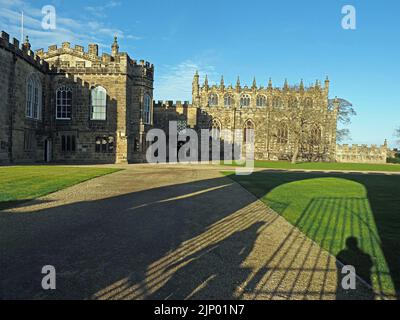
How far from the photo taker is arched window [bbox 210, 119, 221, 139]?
5011 centimetres

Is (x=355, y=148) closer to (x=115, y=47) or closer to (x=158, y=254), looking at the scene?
(x=115, y=47)

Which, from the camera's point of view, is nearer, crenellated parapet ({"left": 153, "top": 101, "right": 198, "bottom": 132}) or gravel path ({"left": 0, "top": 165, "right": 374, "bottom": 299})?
gravel path ({"left": 0, "top": 165, "right": 374, "bottom": 299})

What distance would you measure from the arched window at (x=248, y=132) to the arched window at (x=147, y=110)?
2115 centimetres

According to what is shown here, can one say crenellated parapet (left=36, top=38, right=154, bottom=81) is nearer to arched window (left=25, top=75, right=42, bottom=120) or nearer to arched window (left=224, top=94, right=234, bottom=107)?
arched window (left=25, top=75, right=42, bottom=120)

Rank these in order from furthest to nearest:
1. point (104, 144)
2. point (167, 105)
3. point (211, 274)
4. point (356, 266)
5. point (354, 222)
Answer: point (167, 105) → point (104, 144) → point (354, 222) → point (356, 266) → point (211, 274)

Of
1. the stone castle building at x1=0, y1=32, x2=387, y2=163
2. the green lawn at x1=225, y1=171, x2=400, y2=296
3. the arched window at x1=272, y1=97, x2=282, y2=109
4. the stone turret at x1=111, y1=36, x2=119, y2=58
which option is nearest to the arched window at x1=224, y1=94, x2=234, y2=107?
the arched window at x1=272, y1=97, x2=282, y2=109

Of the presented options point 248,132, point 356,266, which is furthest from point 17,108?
point 248,132

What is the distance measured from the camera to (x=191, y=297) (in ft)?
12.1

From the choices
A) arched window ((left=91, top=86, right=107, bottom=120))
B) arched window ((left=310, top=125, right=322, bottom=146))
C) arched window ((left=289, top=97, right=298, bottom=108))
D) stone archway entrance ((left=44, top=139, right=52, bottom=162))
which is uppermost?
arched window ((left=289, top=97, right=298, bottom=108))

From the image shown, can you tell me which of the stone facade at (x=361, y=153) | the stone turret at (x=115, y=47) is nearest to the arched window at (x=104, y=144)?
the stone turret at (x=115, y=47)

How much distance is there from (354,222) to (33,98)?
32.2 metres

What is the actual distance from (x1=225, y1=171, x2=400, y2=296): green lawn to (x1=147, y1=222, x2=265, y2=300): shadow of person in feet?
6.19

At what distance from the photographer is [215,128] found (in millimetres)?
50656
